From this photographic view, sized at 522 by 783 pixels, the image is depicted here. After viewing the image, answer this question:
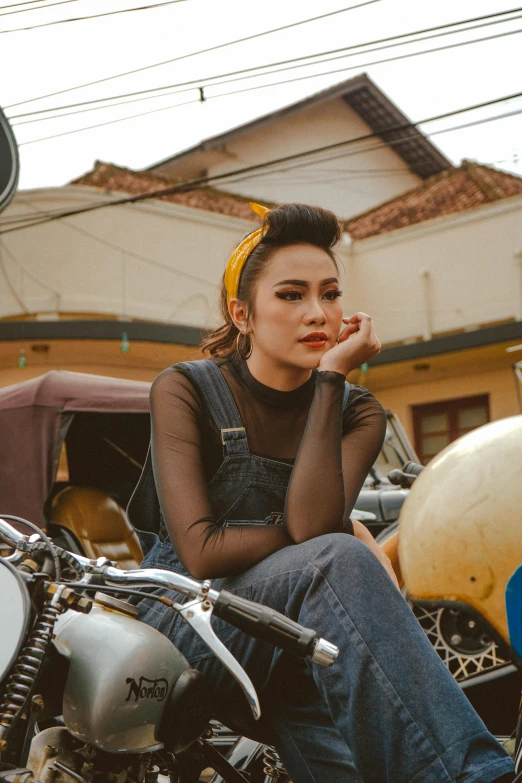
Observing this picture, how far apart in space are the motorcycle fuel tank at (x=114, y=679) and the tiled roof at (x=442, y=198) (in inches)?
572

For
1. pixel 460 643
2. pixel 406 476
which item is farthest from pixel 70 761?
pixel 460 643

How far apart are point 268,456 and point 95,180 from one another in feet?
46.9

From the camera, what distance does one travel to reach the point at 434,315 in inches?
584

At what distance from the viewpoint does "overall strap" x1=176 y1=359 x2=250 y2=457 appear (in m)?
2.19

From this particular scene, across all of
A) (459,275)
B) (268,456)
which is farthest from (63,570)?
(459,275)

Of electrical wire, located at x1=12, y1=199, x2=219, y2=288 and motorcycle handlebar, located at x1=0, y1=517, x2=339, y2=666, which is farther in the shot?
electrical wire, located at x1=12, y1=199, x2=219, y2=288

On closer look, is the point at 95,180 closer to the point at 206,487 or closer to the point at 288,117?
the point at 288,117

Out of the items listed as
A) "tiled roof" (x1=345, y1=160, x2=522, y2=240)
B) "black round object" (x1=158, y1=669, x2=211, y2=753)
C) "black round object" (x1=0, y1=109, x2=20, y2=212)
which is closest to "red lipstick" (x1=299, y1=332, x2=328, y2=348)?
"black round object" (x1=158, y1=669, x2=211, y2=753)

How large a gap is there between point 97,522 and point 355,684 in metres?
4.09

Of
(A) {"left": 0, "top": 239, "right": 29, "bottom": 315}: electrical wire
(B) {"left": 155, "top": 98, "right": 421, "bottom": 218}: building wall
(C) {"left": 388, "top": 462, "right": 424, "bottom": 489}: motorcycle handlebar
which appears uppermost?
(B) {"left": 155, "top": 98, "right": 421, "bottom": 218}: building wall

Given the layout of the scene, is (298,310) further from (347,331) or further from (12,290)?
(12,290)

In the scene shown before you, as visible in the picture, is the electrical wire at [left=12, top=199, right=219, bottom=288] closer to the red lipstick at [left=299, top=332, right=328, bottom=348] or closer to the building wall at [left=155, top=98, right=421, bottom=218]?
the building wall at [left=155, top=98, right=421, bottom=218]

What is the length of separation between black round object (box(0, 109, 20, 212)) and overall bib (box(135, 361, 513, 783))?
192 inches

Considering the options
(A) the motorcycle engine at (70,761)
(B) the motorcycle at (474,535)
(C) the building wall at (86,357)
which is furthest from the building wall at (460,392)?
(A) the motorcycle engine at (70,761)
